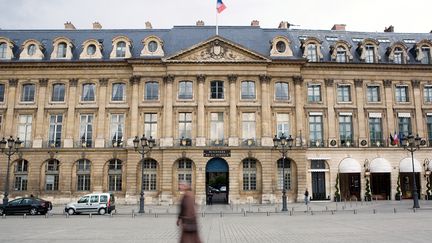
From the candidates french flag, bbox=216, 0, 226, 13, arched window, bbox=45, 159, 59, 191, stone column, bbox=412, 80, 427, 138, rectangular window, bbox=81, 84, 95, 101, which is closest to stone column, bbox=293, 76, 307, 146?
french flag, bbox=216, 0, 226, 13

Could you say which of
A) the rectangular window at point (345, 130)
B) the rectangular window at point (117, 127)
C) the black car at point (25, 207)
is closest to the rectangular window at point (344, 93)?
the rectangular window at point (345, 130)

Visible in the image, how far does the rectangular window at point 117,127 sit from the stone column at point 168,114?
478 cm

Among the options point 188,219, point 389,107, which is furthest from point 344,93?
point 188,219

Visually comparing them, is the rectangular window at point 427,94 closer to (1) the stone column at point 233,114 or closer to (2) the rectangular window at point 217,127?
(1) the stone column at point 233,114

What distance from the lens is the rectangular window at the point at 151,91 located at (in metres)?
43.3

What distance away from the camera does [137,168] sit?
41.4 m

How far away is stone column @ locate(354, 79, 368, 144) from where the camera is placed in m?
43.8

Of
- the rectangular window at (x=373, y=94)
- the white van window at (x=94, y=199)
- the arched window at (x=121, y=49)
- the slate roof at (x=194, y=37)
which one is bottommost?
the white van window at (x=94, y=199)

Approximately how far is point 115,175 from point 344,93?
1023 inches

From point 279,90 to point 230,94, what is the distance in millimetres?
5362

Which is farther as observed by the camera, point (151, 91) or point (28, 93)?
point (28, 93)

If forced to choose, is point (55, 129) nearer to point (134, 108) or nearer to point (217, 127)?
point (134, 108)

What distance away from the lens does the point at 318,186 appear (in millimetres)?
43188

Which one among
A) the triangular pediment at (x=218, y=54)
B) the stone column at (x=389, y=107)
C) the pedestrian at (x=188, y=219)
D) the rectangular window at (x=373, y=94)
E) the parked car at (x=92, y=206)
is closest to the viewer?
the pedestrian at (x=188, y=219)
